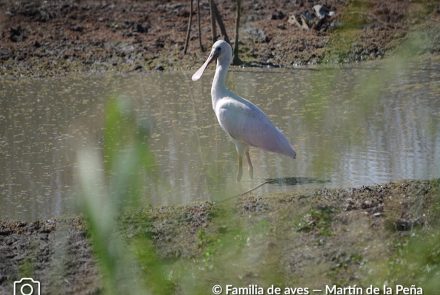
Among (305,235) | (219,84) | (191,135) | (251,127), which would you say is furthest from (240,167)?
(305,235)

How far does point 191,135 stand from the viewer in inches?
384

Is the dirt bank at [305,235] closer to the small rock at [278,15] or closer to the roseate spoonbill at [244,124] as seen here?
the roseate spoonbill at [244,124]

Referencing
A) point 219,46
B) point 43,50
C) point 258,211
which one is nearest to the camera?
point 258,211

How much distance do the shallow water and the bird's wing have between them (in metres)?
0.19

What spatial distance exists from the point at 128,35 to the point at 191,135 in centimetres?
787

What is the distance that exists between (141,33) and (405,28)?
1635cm

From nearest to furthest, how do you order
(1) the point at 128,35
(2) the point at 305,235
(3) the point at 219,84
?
(2) the point at 305,235
(3) the point at 219,84
(1) the point at 128,35

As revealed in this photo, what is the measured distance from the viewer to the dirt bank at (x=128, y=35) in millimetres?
15656

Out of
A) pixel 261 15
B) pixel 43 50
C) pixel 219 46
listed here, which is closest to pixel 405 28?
pixel 219 46

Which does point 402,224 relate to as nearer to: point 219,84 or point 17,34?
point 219,84

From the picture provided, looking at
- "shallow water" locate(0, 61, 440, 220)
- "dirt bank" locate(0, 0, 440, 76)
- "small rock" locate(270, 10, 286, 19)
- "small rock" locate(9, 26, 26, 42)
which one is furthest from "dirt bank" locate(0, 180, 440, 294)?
"small rock" locate(270, 10, 286, 19)

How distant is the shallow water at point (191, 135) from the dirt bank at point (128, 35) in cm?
100

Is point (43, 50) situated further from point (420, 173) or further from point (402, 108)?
point (420, 173)

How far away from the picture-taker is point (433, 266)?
132 centimetres
